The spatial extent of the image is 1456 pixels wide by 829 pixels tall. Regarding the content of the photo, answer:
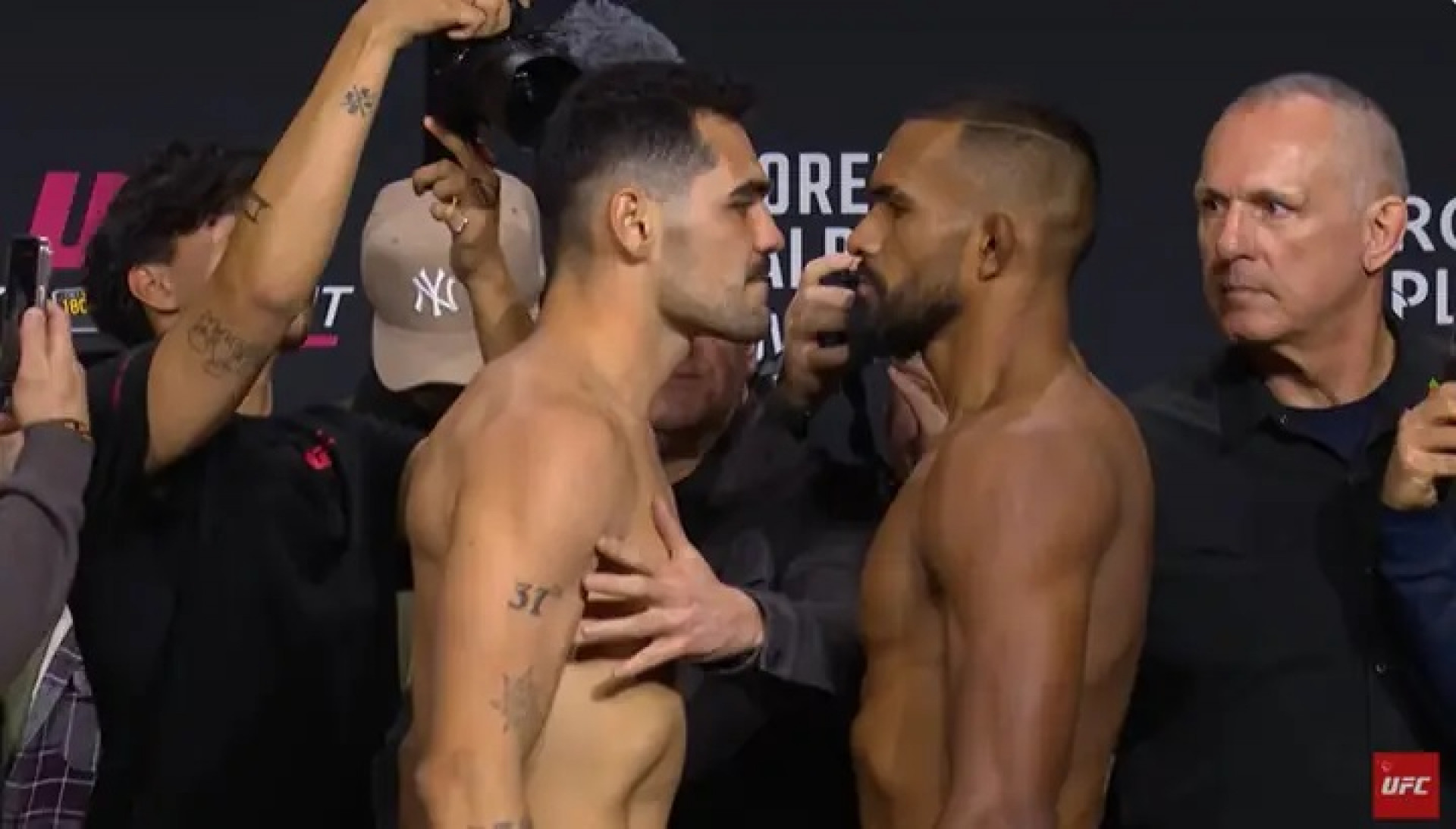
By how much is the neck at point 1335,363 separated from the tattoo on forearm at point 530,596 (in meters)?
0.73

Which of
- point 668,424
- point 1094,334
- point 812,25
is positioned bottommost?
point 1094,334

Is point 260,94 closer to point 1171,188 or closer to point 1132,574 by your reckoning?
point 1171,188

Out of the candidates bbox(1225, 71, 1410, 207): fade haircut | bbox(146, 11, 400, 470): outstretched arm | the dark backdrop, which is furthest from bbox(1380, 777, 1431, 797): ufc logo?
the dark backdrop

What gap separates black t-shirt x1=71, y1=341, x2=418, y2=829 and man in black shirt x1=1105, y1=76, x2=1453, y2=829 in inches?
29.2

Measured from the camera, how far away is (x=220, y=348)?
78.2 inches

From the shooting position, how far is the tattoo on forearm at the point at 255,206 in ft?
6.45

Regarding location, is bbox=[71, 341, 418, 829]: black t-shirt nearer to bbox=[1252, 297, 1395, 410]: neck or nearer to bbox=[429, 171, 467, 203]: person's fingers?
bbox=[429, 171, 467, 203]: person's fingers

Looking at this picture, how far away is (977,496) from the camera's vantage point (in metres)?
1.78

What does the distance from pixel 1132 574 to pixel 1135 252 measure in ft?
4.79

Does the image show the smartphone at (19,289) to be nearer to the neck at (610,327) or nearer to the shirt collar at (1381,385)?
the neck at (610,327)

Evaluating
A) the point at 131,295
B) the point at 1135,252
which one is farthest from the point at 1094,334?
the point at 131,295

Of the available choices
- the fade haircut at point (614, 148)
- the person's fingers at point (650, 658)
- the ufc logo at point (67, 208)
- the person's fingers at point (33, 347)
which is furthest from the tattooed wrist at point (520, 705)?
the ufc logo at point (67, 208)

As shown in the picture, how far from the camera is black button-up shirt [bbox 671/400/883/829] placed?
2172 millimetres

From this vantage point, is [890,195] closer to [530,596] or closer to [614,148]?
[614,148]
